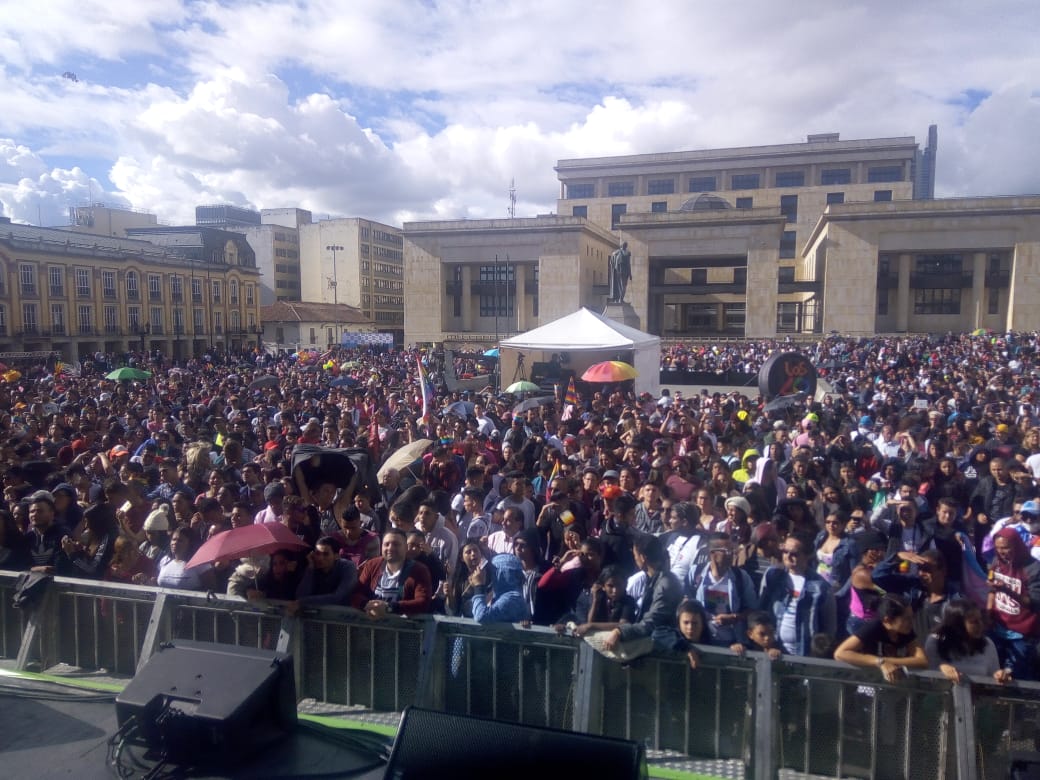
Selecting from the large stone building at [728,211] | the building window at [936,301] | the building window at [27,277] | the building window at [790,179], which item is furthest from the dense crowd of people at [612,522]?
the building window at [790,179]

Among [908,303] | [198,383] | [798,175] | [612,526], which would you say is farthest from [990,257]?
[612,526]

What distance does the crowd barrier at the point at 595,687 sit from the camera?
322cm

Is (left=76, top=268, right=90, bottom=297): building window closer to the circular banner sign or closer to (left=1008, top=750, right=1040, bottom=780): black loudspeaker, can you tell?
the circular banner sign

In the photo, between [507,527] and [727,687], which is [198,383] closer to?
[507,527]

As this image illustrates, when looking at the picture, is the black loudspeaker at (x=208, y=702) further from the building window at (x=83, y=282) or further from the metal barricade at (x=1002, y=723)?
the building window at (x=83, y=282)

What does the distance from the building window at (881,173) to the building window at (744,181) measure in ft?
27.8

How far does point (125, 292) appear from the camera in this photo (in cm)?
5056

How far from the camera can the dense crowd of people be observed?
3.91m

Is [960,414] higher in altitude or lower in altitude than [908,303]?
lower

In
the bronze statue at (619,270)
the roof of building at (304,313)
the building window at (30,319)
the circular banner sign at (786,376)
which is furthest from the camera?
the roof of building at (304,313)

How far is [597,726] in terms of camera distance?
11.9ft

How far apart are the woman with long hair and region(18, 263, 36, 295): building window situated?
5136cm

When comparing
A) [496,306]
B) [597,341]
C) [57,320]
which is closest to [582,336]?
[597,341]

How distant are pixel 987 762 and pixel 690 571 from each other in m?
1.83
